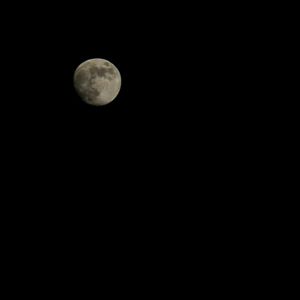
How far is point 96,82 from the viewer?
13.7ft

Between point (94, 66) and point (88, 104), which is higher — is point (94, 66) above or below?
above

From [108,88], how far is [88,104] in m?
0.33

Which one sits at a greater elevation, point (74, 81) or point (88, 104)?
point (74, 81)

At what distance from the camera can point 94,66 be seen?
4285 millimetres

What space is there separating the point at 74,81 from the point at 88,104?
1.14 ft

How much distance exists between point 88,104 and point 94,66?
0.49 meters

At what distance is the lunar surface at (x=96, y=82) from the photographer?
420cm

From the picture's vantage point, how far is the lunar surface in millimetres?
4203

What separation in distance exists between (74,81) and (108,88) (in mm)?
457

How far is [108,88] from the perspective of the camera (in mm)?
4266

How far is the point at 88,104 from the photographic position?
14.1 feet
